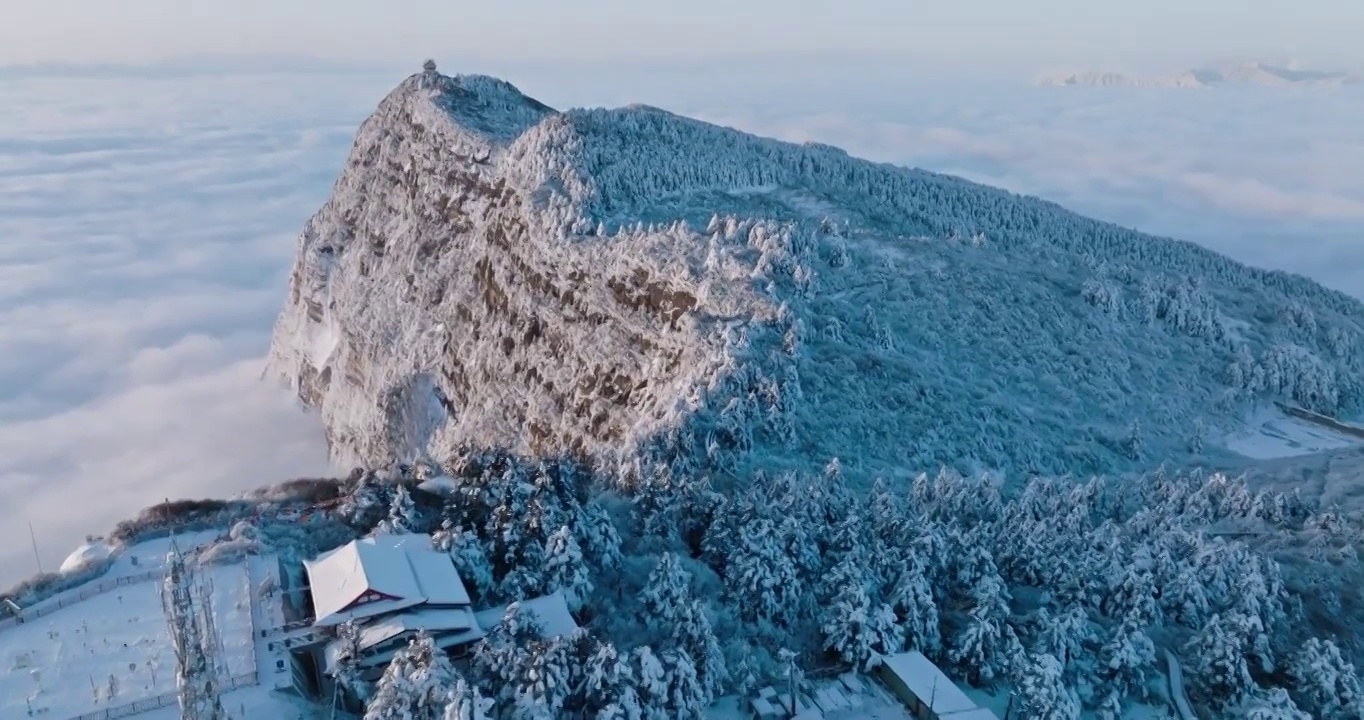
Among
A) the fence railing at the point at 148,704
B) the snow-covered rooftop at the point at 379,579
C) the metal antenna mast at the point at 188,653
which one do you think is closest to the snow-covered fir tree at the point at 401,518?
the snow-covered rooftop at the point at 379,579

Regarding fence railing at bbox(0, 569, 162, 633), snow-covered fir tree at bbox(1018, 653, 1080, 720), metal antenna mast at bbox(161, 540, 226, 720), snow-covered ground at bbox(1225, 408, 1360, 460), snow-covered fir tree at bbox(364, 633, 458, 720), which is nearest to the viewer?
metal antenna mast at bbox(161, 540, 226, 720)

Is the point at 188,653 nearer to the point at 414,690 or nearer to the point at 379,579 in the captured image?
the point at 414,690

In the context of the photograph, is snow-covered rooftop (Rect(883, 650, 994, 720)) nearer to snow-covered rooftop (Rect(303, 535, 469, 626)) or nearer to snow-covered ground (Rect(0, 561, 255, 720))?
snow-covered rooftop (Rect(303, 535, 469, 626))

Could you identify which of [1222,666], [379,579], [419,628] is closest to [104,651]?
[379,579]

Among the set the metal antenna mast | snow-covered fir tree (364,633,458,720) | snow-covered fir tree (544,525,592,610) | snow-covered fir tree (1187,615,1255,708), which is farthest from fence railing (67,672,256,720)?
snow-covered fir tree (1187,615,1255,708)

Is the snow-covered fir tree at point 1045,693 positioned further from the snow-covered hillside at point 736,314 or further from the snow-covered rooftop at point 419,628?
the snow-covered hillside at point 736,314

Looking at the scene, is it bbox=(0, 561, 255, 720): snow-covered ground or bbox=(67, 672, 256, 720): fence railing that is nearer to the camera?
bbox=(67, 672, 256, 720): fence railing
